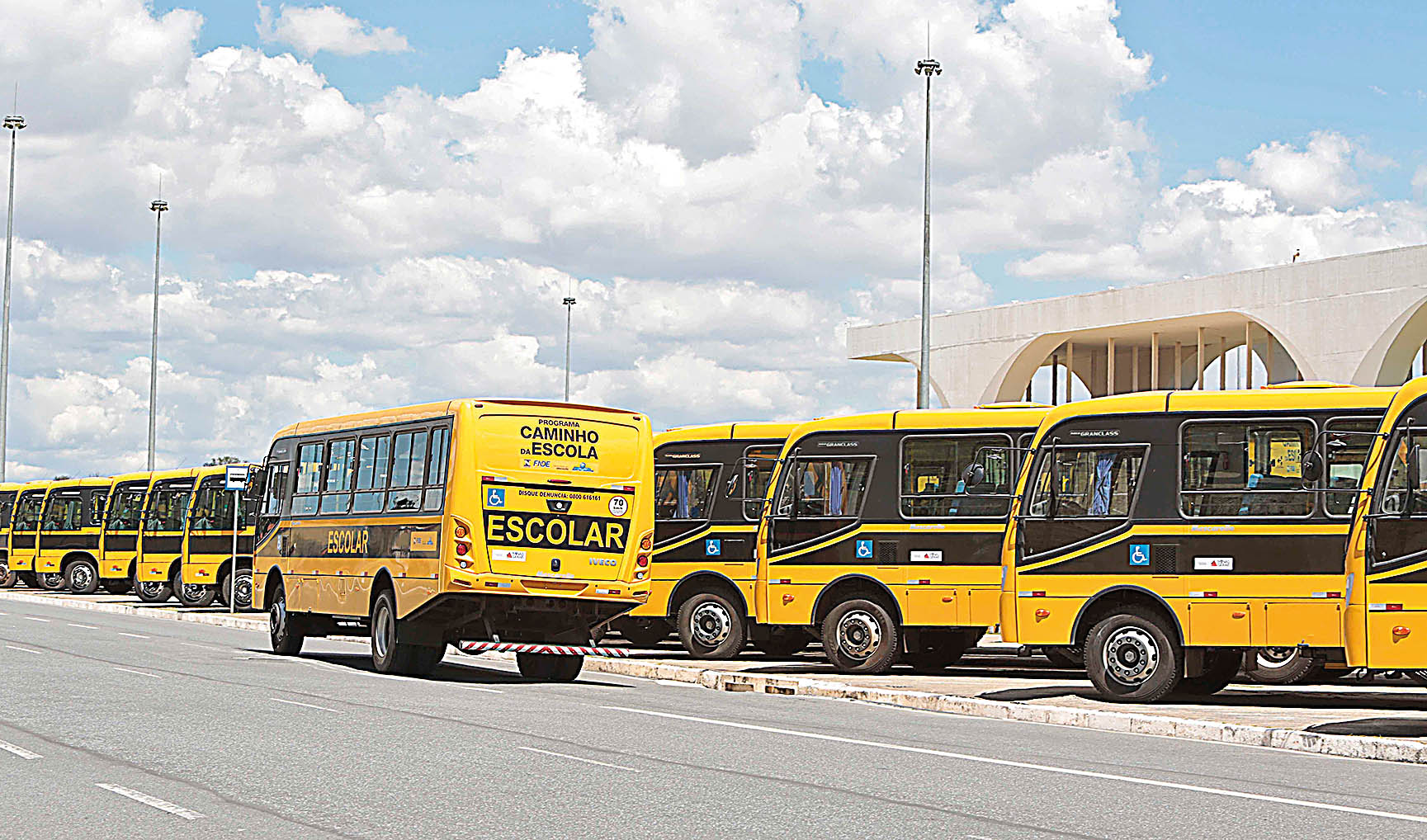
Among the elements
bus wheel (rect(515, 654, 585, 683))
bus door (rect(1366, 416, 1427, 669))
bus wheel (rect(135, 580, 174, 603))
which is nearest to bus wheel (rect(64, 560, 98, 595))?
bus wheel (rect(135, 580, 174, 603))

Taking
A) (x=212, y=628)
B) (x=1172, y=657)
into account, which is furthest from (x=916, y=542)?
(x=212, y=628)

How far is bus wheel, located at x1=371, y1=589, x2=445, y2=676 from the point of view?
68.8 ft

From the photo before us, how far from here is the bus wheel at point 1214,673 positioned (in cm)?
1800

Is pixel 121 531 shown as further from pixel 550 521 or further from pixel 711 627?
pixel 550 521

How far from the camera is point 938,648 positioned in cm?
2244

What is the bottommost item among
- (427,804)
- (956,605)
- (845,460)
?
(427,804)

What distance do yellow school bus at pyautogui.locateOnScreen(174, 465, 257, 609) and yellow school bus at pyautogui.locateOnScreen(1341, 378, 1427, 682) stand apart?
2610cm

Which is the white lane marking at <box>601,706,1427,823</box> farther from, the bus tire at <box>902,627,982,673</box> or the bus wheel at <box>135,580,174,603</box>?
the bus wheel at <box>135,580,174,603</box>

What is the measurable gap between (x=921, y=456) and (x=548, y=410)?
4410 mm

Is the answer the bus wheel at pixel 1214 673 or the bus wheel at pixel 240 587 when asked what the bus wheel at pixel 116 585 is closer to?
the bus wheel at pixel 240 587

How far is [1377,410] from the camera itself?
58.0 ft

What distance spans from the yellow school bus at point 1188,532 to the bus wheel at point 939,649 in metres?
3.56

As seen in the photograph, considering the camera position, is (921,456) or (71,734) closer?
(71,734)

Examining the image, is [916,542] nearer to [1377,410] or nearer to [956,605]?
[956,605]
